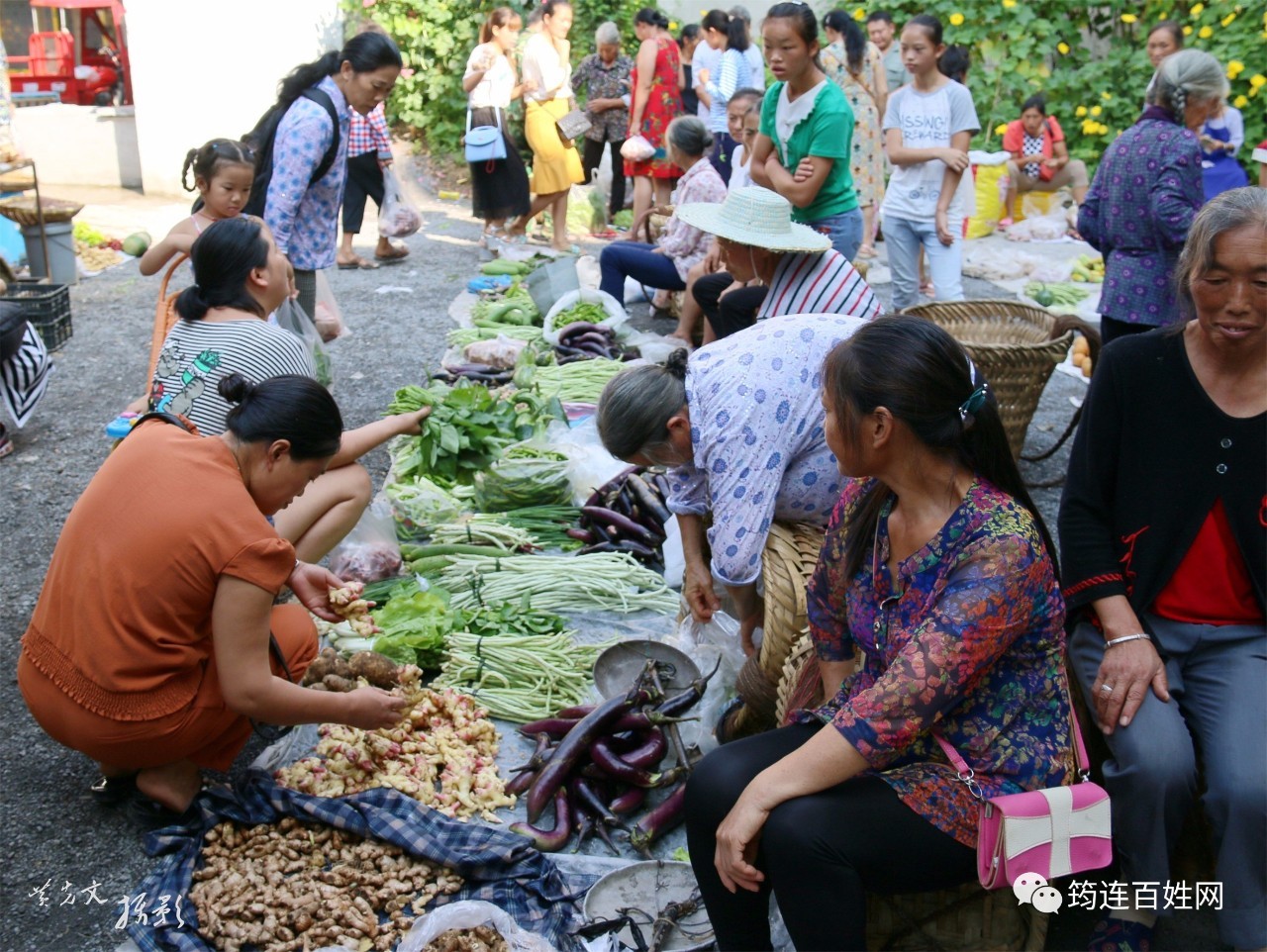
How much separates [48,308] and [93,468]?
1.73 m

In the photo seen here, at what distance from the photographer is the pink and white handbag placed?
6.46ft

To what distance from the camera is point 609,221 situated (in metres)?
11.2

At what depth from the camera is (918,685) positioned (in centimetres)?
195

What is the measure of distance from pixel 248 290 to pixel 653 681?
1913 mm

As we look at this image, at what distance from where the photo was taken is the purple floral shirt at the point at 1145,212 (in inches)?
167

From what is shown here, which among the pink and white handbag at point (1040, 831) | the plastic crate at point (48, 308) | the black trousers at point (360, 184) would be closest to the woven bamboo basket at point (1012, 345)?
the pink and white handbag at point (1040, 831)

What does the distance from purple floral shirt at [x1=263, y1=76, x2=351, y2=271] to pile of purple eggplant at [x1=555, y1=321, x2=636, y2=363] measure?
173cm

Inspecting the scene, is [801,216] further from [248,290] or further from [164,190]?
[164,190]

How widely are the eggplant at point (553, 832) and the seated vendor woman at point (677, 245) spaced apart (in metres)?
4.66

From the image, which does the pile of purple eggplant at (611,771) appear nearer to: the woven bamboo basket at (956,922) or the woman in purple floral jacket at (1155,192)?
the woven bamboo basket at (956,922)

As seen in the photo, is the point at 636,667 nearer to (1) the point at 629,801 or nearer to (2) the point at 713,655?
(2) the point at 713,655

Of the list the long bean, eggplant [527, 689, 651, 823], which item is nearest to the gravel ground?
eggplant [527, 689, 651, 823]

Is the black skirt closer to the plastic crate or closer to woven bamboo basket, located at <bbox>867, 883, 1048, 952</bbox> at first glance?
the plastic crate

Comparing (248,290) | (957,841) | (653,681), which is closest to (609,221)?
(248,290)
